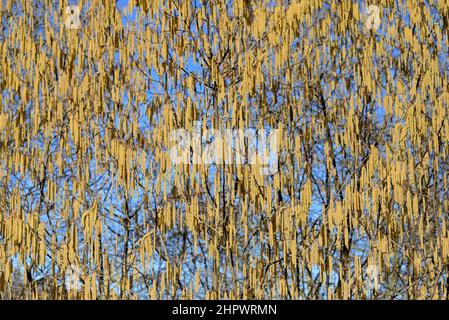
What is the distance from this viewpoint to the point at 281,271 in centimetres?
241

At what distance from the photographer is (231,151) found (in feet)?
7.88

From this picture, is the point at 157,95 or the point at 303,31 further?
the point at 303,31

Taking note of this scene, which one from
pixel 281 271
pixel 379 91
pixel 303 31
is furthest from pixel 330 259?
pixel 303 31

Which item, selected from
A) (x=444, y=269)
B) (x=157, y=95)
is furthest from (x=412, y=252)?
(x=157, y=95)

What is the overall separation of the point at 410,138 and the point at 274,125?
52 cm

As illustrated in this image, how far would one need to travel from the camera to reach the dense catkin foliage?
2406 millimetres

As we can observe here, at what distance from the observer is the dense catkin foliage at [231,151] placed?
2.41 metres

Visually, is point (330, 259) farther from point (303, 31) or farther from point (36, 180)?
point (36, 180)

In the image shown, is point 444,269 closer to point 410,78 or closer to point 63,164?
point 410,78
